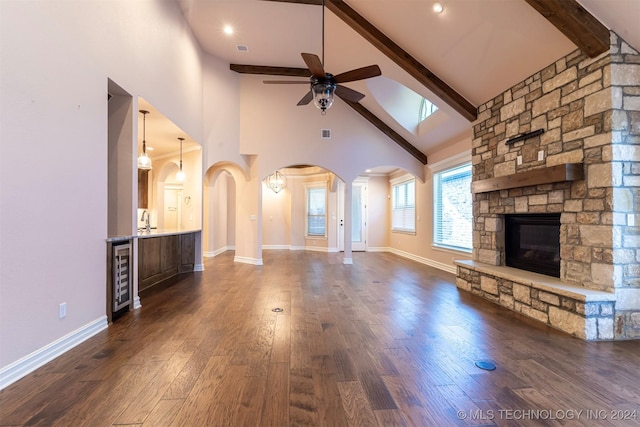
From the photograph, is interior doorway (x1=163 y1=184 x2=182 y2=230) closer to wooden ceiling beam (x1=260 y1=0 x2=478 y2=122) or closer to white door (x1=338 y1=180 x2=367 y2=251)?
white door (x1=338 y1=180 x2=367 y2=251)

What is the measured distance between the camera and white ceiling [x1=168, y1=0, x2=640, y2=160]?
3.11 meters

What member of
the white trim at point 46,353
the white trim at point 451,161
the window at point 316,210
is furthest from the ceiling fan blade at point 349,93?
the window at point 316,210

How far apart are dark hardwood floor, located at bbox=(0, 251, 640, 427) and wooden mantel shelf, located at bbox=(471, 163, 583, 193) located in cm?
150

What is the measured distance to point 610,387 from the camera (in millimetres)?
1933

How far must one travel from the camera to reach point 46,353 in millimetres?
2256

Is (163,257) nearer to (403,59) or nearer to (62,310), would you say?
(62,310)

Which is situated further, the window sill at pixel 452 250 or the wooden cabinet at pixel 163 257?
the window sill at pixel 452 250

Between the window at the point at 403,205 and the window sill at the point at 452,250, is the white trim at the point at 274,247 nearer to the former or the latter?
the window at the point at 403,205

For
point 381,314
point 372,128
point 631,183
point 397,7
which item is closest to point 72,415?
point 381,314

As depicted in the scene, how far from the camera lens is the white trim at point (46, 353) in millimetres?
1957

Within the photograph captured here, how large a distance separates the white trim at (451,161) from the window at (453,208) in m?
0.08

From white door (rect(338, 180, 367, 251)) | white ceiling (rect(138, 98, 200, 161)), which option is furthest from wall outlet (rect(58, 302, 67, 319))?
white door (rect(338, 180, 367, 251))

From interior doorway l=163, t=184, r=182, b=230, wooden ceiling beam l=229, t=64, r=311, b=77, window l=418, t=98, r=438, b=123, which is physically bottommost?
interior doorway l=163, t=184, r=182, b=230

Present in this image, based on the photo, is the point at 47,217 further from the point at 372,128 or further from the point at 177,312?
the point at 372,128
